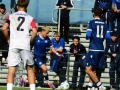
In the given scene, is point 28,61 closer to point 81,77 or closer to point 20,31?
point 20,31

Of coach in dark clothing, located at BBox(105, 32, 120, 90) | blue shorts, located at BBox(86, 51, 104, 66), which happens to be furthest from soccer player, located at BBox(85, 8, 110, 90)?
coach in dark clothing, located at BBox(105, 32, 120, 90)

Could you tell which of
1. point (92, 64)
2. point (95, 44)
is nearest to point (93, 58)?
point (92, 64)

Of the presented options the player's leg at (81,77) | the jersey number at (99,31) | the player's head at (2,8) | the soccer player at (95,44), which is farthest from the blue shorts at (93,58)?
the player's head at (2,8)

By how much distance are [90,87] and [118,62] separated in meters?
1.07

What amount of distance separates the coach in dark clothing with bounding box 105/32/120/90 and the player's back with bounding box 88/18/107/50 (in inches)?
35.9

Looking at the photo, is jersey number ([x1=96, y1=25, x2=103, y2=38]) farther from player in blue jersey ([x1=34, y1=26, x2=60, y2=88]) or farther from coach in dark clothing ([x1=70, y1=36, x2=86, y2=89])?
player in blue jersey ([x1=34, y1=26, x2=60, y2=88])

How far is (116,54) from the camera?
46.1 ft

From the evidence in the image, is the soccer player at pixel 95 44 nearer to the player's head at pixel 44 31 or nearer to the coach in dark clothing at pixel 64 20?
the player's head at pixel 44 31

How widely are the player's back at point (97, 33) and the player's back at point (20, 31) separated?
120 inches

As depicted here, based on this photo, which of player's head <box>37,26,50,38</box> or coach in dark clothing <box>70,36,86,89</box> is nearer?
coach in dark clothing <box>70,36,86,89</box>

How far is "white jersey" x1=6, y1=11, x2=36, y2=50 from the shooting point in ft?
34.3

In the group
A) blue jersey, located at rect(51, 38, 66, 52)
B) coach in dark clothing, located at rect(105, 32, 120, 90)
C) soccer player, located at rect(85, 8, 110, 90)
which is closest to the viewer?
soccer player, located at rect(85, 8, 110, 90)

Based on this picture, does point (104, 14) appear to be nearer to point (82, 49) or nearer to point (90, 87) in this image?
point (82, 49)

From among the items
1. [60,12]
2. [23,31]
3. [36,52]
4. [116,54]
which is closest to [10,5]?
[60,12]
